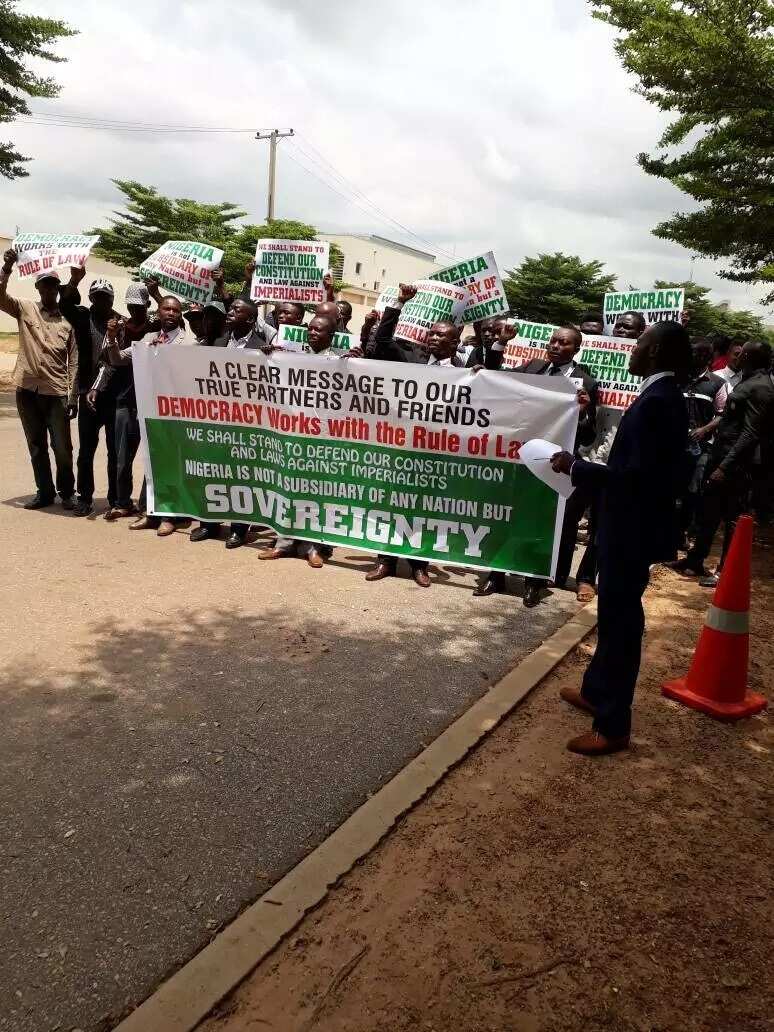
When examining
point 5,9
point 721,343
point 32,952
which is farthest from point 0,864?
point 5,9

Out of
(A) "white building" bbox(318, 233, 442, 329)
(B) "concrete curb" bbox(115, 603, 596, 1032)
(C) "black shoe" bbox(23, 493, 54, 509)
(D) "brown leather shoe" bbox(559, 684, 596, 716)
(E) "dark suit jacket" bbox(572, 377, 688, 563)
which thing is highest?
(A) "white building" bbox(318, 233, 442, 329)

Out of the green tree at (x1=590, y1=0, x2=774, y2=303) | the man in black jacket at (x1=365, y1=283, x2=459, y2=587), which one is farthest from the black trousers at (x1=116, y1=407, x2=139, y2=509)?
the green tree at (x1=590, y1=0, x2=774, y2=303)

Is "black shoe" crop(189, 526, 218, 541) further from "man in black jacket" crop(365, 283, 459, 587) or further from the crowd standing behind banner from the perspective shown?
"man in black jacket" crop(365, 283, 459, 587)

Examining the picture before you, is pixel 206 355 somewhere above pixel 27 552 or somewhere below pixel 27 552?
above

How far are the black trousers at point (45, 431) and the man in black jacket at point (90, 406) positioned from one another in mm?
155

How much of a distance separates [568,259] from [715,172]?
1134 inches

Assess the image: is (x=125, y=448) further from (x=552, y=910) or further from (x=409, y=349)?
(x=552, y=910)

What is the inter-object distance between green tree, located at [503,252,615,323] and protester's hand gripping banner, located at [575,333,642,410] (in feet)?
112

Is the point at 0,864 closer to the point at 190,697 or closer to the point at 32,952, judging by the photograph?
the point at 32,952

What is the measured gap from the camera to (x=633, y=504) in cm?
335

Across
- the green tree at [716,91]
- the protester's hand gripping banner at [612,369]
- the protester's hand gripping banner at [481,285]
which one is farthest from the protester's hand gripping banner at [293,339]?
the green tree at [716,91]

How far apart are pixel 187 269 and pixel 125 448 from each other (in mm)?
1804

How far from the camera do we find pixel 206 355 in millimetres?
6492

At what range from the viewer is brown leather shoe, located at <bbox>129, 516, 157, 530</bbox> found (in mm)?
6914
